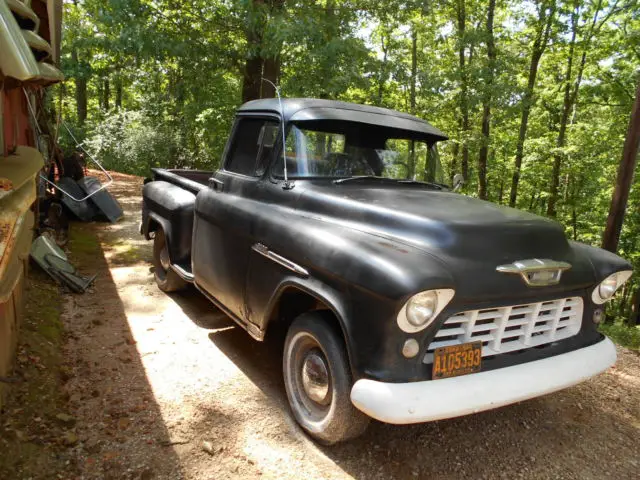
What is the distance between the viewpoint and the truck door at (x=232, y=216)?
3.35 m

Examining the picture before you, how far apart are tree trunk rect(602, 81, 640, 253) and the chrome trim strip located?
221 inches

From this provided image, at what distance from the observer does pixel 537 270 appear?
2.48 m

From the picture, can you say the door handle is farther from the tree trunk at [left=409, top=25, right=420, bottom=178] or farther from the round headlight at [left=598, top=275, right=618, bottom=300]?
the round headlight at [left=598, top=275, right=618, bottom=300]

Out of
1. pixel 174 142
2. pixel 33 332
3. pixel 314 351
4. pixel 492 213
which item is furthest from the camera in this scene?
pixel 174 142

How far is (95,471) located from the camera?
238cm

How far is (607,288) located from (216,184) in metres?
3.10

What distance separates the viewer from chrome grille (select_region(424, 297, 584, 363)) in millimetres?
2324

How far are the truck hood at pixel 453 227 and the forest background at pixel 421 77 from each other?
3.28 feet

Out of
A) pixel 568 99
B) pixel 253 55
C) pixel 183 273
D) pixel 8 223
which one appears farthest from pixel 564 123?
pixel 8 223

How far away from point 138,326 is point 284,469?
7.82ft

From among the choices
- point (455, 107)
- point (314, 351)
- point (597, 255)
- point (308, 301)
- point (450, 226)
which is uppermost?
point (455, 107)

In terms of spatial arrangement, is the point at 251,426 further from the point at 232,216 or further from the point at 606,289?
the point at 606,289

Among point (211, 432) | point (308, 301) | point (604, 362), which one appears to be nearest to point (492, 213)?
point (604, 362)

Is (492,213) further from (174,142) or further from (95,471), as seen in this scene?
(174,142)
